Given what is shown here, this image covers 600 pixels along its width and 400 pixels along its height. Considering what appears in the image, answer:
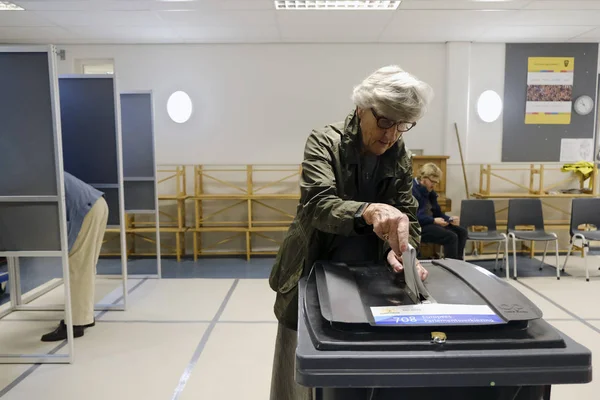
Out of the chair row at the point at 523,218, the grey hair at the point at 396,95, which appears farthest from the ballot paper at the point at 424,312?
the chair row at the point at 523,218

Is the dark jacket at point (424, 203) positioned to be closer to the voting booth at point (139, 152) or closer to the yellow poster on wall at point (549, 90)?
the yellow poster on wall at point (549, 90)

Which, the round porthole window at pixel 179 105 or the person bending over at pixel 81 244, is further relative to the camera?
the round porthole window at pixel 179 105

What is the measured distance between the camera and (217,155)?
5539 mm

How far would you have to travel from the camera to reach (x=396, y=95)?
1198 millimetres

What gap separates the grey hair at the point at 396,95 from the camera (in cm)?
120

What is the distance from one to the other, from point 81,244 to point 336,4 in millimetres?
2928

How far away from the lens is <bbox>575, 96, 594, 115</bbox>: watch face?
541 cm

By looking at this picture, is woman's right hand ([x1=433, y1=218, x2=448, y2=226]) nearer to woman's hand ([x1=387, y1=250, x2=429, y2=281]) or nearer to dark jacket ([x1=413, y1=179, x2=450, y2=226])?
dark jacket ([x1=413, y1=179, x2=450, y2=226])

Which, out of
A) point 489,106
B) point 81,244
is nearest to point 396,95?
point 81,244

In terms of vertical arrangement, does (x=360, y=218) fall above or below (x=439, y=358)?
above

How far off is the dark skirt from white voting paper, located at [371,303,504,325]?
72cm

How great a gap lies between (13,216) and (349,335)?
7.81ft

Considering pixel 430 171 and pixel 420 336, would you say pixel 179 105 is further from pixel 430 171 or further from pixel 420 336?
pixel 420 336

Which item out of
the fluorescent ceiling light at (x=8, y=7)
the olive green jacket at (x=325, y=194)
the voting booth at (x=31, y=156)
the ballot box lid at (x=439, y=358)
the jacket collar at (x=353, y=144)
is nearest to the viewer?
the ballot box lid at (x=439, y=358)
